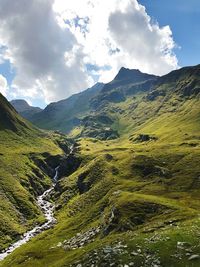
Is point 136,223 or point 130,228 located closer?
point 130,228

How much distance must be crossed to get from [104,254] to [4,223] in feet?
405

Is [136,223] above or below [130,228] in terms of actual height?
below

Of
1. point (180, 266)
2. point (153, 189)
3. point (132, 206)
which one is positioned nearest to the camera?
point (180, 266)

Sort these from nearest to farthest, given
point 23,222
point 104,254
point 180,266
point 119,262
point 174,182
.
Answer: point 180,266, point 119,262, point 104,254, point 174,182, point 23,222

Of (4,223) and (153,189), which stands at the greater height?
(4,223)

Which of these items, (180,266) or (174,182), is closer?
(180,266)

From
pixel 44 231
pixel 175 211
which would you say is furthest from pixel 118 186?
pixel 175 211

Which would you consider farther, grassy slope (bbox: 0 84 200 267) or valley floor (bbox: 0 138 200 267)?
grassy slope (bbox: 0 84 200 267)

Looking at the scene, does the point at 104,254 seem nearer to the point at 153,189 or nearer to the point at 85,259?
the point at 85,259

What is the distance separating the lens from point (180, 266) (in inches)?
2108

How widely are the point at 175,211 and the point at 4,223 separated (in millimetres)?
95630

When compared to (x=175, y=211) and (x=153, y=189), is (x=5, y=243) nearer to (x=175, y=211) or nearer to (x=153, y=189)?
(x=153, y=189)

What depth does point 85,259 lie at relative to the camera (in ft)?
206

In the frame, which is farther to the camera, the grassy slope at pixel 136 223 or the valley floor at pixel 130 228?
the grassy slope at pixel 136 223
